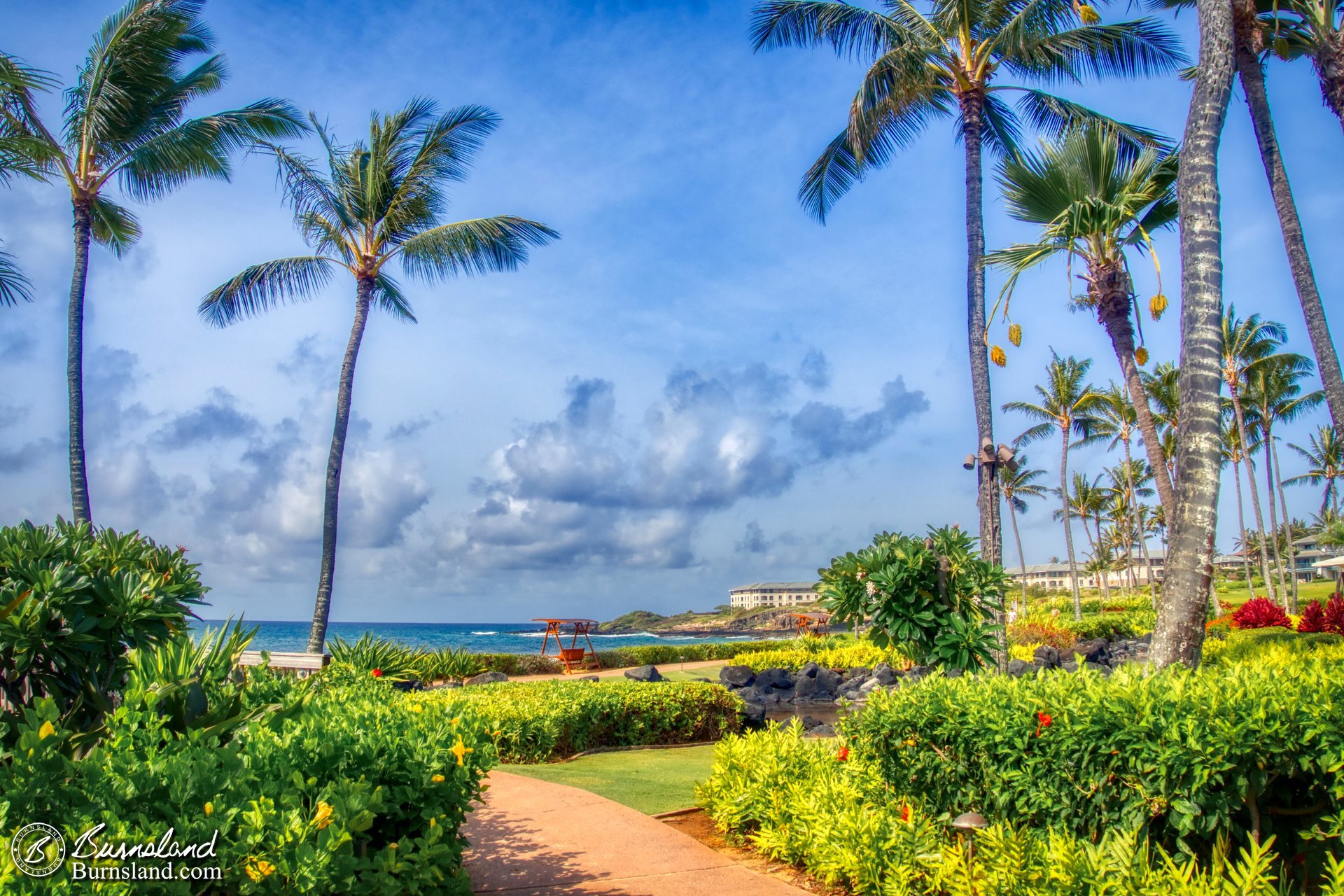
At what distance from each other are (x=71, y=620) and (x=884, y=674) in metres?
17.5

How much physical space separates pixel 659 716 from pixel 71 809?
8922mm

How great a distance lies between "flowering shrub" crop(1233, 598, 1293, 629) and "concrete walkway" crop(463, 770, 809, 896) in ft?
66.1

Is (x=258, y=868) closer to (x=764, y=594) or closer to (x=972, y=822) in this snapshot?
(x=972, y=822)

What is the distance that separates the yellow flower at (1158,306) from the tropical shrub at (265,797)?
6668mm

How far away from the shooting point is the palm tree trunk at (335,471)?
49.4ft

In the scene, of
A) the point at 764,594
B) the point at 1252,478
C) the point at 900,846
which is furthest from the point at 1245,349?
the point at 764,594

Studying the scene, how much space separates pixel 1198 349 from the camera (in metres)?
6.52

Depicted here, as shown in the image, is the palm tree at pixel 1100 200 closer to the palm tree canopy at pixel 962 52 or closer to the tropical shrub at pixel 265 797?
the palm tree canopy at pixel 962 52

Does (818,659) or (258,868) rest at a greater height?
(258,868)

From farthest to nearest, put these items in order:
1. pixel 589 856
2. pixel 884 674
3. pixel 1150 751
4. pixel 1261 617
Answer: pixel 1261 617
pixel 884 674
pixel 589 856
pixel 1150 751

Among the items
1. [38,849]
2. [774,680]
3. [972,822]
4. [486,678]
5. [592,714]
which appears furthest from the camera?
[774,680]

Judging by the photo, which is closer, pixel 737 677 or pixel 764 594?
pixel 737 677

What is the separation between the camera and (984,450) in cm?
1142

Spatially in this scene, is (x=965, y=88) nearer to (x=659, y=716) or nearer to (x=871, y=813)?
(x=659, y=716)
